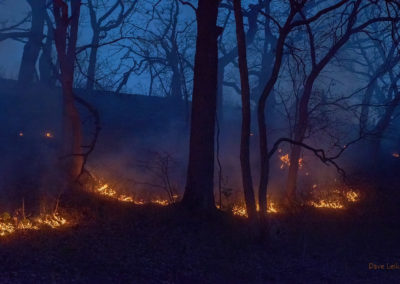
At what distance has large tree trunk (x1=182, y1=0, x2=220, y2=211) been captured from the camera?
33.4 feet

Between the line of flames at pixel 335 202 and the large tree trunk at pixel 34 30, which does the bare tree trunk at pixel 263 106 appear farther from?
the large tree trunk at pixel 34 30

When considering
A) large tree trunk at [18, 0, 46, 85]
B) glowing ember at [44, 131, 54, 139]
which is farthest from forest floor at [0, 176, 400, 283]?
large tree trunk at [18, 0, 46, 85]

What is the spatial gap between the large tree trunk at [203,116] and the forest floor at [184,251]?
0.61 metres

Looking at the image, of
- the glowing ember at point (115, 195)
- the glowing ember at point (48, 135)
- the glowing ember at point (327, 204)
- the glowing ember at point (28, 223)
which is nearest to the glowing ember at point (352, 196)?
the glowing ember at point (327, 204)

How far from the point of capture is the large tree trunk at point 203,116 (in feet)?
33.4

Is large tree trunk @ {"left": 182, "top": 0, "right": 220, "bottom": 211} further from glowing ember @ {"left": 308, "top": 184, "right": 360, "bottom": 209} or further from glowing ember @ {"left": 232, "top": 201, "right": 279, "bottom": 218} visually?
glowing ember @ {"left": 308, "top": 184, "right": 360, "bottom": 209}

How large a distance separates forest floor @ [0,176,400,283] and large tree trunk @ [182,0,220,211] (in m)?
0.61

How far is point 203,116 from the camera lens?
10.2 metres

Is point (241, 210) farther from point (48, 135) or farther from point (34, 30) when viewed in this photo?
point (34, 30)

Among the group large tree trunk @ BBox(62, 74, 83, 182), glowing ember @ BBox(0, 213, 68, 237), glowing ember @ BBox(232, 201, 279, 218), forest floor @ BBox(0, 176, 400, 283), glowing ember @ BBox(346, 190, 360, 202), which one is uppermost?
large tree trunk @ BBox(62, 74, 83, 182)

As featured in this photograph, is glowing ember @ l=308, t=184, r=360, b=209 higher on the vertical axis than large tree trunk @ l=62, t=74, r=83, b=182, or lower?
lower

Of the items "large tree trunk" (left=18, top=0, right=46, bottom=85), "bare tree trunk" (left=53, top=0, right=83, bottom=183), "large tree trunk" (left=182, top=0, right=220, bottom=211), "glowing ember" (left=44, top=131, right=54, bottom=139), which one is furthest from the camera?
"large tree trunk" (left=18, top=0, right=46, bottom=85)

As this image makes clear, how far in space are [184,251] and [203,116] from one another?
11.0 ft

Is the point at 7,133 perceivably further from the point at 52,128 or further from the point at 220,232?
the point at 220,232
